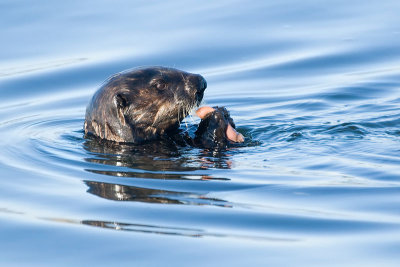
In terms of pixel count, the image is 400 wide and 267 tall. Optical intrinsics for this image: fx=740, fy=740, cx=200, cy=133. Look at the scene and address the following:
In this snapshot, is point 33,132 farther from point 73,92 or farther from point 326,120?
point 326,120

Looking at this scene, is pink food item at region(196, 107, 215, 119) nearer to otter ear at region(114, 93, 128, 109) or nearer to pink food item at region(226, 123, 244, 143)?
pink food item at region(226, 123, 244, 143)

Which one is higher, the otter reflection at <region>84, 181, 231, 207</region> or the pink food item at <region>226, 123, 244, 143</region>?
the pink food item at <region>226, 123, 244, 143</region>

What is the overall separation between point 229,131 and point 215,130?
168mm

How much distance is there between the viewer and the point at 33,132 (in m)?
8.86

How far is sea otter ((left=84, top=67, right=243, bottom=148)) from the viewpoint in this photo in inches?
300

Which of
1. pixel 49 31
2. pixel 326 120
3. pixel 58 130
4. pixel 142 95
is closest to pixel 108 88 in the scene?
pixel 142 95

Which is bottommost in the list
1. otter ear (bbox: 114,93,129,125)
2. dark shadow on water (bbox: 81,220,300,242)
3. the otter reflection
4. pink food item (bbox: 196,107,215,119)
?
dark shadow on water (bbox: 81,220,300,242)

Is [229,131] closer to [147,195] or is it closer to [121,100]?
[121,100]

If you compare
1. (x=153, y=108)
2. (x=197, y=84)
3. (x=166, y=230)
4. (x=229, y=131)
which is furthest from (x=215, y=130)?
(x=166, y=230)

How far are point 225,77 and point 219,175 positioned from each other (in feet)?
16.3

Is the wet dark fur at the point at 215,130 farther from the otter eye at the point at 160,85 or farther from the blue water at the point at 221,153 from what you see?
the otter eye at the point at 160,85

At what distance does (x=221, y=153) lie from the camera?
7391 mm

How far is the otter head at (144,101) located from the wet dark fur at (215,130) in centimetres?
27

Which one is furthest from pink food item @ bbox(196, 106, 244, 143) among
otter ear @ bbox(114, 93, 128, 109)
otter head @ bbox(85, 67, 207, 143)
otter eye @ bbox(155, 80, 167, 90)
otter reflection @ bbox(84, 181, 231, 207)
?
otter reflection @ bbox(84, 181, 231, 207)
